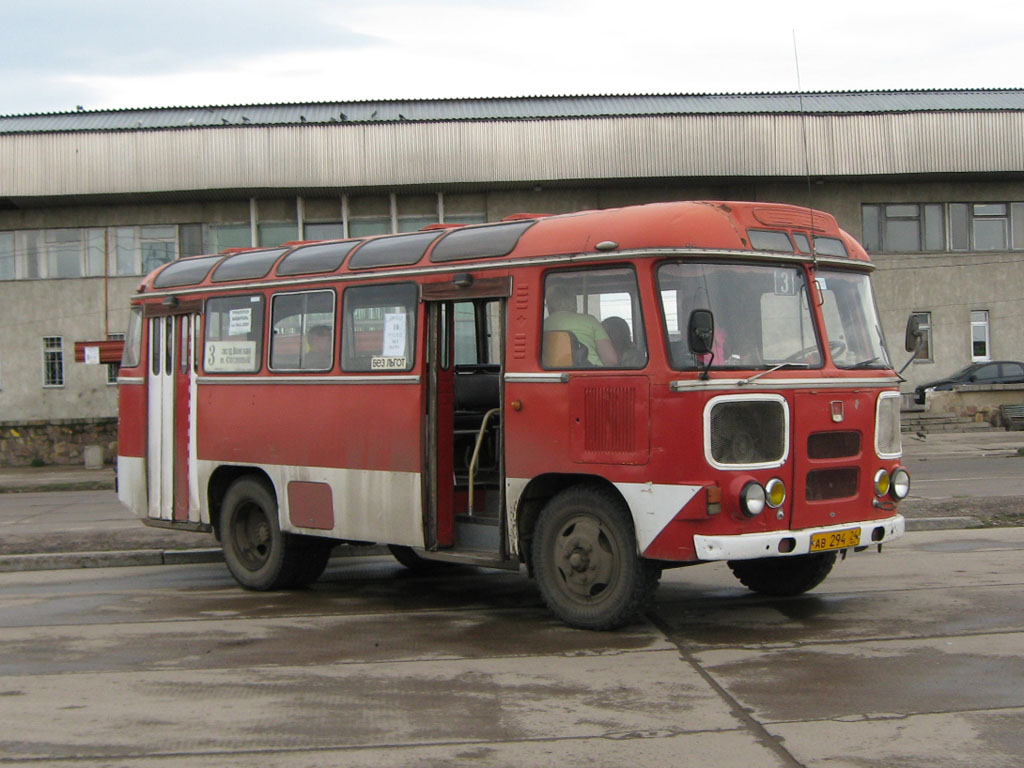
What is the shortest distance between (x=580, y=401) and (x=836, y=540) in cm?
193

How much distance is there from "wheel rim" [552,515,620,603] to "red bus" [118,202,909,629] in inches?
0.6

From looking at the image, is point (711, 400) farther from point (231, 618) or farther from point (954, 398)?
point (954, 398)

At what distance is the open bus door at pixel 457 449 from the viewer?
31.4 ft

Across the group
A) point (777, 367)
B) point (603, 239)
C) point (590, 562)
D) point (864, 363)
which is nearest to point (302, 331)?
point (603, 239)

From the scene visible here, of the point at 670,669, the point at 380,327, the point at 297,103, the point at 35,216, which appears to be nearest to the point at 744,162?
the point at 297,103

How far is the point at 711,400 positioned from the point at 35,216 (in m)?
32.2

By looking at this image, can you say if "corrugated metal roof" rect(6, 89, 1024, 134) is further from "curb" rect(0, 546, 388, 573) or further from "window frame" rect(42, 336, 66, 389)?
"curb" rect(0, 546, 388, 573)

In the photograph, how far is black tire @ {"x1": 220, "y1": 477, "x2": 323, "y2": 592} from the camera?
11273 mm

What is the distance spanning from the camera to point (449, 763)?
577 cm

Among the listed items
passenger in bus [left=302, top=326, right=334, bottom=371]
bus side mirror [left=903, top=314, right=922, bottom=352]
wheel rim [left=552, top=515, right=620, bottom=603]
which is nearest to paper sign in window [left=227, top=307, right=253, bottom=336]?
passenger in bus [left=302, top=326, right=334, bottom=371]

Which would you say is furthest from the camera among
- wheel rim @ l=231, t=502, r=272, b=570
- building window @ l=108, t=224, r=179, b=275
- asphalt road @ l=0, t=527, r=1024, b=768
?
building window @ l=108, t=224, r=179, b=275

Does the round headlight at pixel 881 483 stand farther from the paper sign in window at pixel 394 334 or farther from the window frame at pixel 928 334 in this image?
the window frame at pixel 928 334

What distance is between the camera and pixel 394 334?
33.1 feet

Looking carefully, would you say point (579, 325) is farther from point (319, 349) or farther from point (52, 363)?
point (52, 363)
